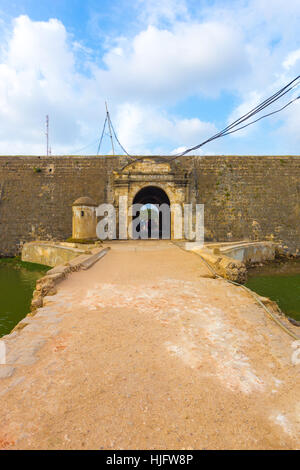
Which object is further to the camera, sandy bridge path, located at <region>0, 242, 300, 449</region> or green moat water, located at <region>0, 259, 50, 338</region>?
green moat water, located at <region>0, 259, 50, 338</region>

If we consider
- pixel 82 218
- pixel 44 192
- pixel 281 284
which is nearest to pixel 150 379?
pixel 281 284

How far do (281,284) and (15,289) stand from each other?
29.7 feet

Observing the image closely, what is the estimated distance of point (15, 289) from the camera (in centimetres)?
828

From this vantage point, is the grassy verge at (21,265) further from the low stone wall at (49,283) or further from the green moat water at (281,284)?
the green moat water at (281,284)

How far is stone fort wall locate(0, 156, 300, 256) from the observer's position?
50.9 feet

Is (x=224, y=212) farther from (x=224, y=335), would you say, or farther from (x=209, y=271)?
(x=224, y=335)

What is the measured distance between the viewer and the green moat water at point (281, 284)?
6.92 meters

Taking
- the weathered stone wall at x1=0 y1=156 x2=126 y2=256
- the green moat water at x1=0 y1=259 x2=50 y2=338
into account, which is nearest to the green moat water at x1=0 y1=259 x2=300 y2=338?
the green moat water at x1=0 y1=259 x2=50 y2=338

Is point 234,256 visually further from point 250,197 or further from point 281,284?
point 250,197

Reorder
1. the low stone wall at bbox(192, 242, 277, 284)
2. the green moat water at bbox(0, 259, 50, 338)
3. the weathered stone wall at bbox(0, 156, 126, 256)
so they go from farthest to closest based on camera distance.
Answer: the weathered stone wall at bbox(0, 156, 126, 256), the low stone wall at bbox(192, 242, 277, 284), the green moat water at bbox(0, 259, 50, 338)

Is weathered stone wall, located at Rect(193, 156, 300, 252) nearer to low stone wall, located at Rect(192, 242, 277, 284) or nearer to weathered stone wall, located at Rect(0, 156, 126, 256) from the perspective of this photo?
low stone wall, located at Rect(192, 242, 277, 284)

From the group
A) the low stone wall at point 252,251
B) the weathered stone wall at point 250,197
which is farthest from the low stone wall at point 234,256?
the weathered stone wall at point 250,197

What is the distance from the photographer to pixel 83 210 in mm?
12781

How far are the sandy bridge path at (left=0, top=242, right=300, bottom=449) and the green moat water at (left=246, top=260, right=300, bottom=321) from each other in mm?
3686
